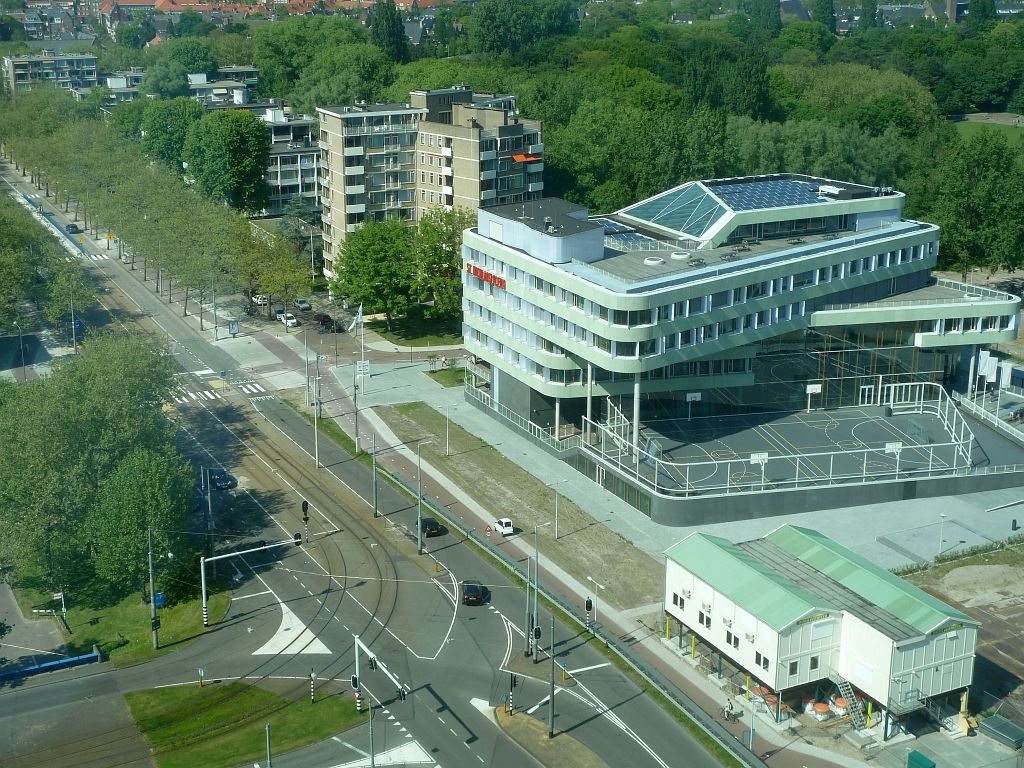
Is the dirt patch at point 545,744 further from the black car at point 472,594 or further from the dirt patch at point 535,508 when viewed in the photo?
the dirt patch at point 535,508

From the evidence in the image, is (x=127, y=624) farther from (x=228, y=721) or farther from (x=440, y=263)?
(x=440, y=263)

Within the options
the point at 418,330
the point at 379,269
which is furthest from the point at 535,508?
the point at 418,330

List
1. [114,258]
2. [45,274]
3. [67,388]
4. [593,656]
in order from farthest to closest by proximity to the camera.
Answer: [114,258]
[45,274]
[67,388]
[593,656]

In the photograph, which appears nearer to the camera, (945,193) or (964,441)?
(964,441)

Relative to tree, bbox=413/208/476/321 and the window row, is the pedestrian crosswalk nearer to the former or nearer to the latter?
tree, bbox=413/208/476/321

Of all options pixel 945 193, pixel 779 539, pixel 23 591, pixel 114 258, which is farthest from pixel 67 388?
pixel 945 193

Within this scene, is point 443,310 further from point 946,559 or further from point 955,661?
point 955,661
